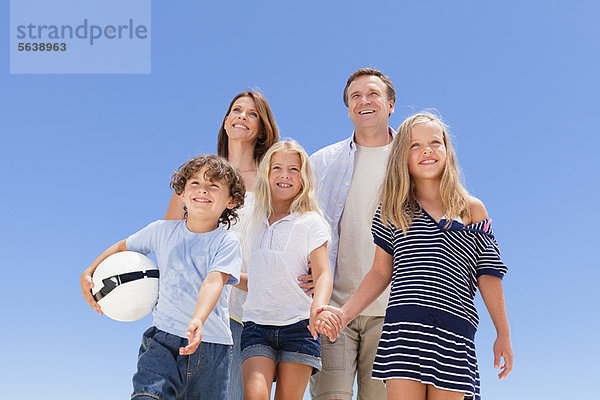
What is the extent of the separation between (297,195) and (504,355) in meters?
2.41

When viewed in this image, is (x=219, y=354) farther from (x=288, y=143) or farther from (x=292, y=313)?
(x=288, y=143)

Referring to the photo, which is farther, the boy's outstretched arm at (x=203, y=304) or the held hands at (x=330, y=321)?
the held hands at (x=330, y=321)

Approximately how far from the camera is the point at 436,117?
541 cm

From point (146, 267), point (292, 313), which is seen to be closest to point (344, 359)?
point (292, 313)

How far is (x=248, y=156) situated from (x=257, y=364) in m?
2.72

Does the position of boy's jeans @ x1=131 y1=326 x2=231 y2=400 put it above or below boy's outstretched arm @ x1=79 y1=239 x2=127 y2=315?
below

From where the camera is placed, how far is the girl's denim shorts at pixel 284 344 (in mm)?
5191

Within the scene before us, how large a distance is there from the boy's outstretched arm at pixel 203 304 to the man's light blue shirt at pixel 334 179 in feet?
5.29

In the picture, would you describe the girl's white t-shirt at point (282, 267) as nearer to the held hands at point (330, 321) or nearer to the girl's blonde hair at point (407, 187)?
the held hands at point (330, 321)

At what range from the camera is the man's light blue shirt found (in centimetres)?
639

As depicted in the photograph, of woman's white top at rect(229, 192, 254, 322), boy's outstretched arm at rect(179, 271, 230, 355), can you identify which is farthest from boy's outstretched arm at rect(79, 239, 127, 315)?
woman's white top at rect(229, 192, 254, 322)

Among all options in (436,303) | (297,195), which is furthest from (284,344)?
(297,195)

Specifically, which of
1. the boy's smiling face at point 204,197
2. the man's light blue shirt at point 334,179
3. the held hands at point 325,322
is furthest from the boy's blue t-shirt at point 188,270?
the man's light blue shirt at point 334,179

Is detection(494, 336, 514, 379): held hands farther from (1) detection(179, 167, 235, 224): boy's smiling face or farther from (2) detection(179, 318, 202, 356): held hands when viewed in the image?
(1) detection(179, 167, 235, 224): boy's smiling face
